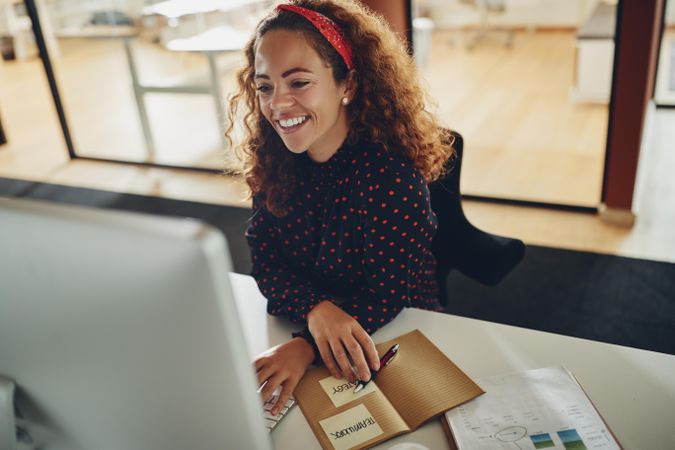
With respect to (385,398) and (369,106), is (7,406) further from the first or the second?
(369,106)

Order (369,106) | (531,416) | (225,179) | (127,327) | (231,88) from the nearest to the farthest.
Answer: (127,327)
(531,416)
(369,106)
(231,88)
(225,179)

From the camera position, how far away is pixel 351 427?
0.92 meters

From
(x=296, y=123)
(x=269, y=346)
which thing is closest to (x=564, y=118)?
(x=296, y=123)

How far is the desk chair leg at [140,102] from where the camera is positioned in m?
3.72

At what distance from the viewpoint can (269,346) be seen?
3.72 ft

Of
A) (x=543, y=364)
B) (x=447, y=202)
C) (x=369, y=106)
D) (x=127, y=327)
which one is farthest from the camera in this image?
(x=447, y=202)

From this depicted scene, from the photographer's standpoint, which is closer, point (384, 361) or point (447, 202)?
point (384, 361)

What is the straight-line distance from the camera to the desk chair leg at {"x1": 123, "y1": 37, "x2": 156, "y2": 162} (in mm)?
3717

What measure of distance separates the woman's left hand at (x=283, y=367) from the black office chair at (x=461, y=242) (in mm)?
594

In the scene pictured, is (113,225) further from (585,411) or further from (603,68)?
(603,68)

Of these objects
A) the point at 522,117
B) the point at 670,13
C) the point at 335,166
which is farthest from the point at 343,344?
the point at 670,13

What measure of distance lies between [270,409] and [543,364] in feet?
1.44

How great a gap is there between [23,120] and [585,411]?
4.88 m

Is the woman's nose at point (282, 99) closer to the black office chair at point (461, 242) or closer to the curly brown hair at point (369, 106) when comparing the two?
the curly brown hair at point (369, 106)
